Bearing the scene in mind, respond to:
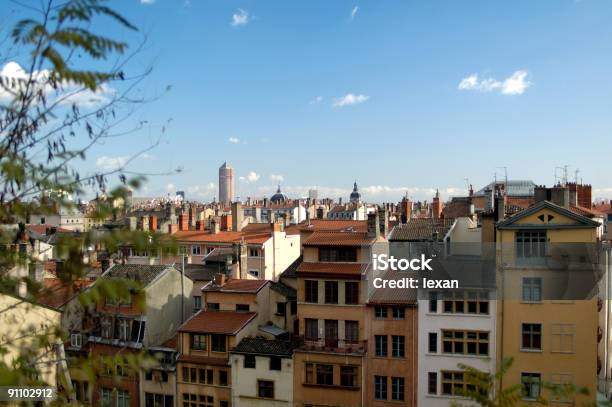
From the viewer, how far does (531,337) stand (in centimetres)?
2741

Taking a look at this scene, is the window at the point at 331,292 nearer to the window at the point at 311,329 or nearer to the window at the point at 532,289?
the window at the point at 311,329

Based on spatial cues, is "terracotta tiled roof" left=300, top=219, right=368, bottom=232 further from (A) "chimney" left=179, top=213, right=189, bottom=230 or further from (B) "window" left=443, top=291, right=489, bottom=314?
(A) "chimney" left=179, top=213, right=189, bottom=230

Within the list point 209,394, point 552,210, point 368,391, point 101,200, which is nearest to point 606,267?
point 552,210

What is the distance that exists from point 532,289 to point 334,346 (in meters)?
10.1

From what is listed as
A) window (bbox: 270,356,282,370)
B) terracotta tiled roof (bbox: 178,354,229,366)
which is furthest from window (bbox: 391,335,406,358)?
terracotta tiled roof (bbox: 178,354,229,366)

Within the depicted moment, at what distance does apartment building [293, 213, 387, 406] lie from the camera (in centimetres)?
2903

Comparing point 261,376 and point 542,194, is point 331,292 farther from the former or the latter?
point 542,194

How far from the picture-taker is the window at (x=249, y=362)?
29.6 metres

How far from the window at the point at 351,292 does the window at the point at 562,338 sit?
30.8ft

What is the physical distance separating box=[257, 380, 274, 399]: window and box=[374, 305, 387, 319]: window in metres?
6.42

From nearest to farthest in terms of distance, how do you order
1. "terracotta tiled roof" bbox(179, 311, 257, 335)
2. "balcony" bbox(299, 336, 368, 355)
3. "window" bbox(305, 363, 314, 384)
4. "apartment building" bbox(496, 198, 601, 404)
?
"apartment building" bbox(496, 198, 601, 404) < "balcony" bbox(299, 336, 368, 355) < "window" bbox(305, 363, 314, 384) < "terracotta tiled roof" bbox(179, 311, 257, 335)

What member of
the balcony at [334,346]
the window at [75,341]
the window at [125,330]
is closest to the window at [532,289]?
the balcony at [334,346]

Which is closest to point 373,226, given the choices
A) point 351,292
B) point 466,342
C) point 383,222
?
point 383,222

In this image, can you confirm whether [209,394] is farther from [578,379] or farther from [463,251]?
[578,379]
